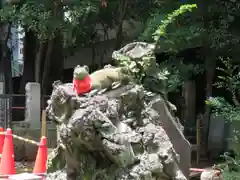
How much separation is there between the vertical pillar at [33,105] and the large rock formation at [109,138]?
8.95 meters

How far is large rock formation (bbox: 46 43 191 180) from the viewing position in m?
2.90

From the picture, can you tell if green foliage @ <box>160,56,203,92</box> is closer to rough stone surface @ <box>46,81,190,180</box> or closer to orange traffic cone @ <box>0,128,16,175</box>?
orange traffic cone @ <box>0,128,16,175</box>

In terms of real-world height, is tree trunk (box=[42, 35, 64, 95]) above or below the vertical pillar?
above

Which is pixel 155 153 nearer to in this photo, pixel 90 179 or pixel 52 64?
pixel 90 179

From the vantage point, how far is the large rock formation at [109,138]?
114 inches

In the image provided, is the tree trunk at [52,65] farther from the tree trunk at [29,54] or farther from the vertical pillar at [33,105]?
the vertical pillar at [33,105]

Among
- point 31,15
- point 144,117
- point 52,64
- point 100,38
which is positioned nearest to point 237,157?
point 144,117

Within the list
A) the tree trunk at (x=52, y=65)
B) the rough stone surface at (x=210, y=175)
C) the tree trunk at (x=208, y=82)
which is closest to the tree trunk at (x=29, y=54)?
the tree trunk at (x=52, y=65)

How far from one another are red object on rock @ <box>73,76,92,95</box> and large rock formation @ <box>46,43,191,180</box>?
0.13 ft

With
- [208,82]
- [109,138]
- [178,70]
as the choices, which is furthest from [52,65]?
[109,138]

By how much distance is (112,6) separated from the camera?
44.1ft

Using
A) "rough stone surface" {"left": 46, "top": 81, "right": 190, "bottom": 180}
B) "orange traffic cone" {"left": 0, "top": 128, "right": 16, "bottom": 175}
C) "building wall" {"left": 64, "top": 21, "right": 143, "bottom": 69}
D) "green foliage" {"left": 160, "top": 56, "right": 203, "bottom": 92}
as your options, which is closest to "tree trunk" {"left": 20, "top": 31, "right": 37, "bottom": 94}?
"building wall" {"left": 64, "top": 21, "right": 143, "bottom": 69}

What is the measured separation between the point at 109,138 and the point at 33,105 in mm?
9615

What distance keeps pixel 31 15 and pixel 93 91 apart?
32.1 feet
